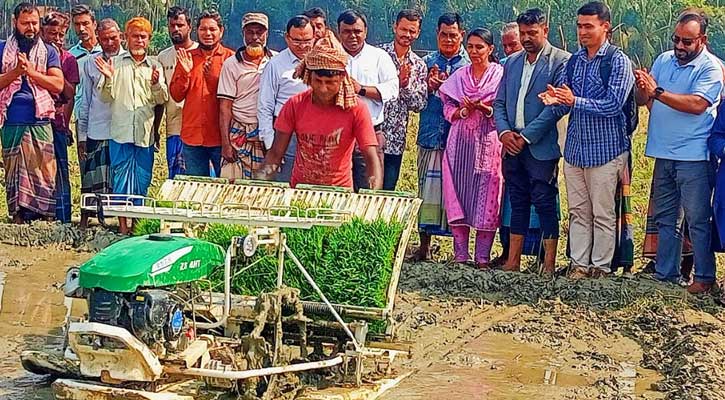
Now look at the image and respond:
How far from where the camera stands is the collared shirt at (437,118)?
9344 mm

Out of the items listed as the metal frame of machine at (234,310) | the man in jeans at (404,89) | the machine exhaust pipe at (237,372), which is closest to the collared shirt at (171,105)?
the man in jeans at (404,89)

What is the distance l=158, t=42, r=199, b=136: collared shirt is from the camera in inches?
384

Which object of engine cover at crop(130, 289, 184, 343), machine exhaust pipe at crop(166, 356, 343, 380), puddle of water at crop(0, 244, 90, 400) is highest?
engine cover at crop(130, 289, 184, 343)

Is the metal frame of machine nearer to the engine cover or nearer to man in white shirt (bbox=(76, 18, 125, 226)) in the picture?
the engine cover

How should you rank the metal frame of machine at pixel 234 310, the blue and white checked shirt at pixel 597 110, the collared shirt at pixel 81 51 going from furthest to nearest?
1. the collared shirt at pixel 81 51
2. the blue and white checked shirt at pixel 597 110
3. the metal frame of machine at pixel 234 310

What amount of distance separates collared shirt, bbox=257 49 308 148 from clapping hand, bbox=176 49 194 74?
2.53ft

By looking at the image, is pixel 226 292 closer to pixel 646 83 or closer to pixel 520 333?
pixel 520 333

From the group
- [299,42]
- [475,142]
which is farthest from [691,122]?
[299,42]

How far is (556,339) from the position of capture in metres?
7.21

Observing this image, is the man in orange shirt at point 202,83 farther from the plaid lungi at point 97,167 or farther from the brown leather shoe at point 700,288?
the brown leather shoe at point 700,288

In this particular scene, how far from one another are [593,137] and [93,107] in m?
4.49

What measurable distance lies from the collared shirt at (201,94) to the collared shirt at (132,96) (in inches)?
12.4

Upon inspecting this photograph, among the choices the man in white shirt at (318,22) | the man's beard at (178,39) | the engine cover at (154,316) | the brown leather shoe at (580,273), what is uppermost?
the man in white shirt at (318,22)

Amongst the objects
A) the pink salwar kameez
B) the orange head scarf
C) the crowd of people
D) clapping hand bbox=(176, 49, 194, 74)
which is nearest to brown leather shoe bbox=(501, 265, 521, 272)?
the crowd of people
